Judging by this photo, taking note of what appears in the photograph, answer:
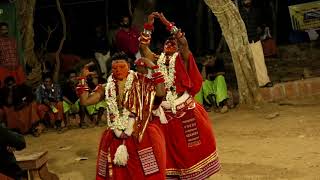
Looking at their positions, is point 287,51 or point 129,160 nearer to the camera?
point 129,160

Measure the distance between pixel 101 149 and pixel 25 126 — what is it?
5541mm

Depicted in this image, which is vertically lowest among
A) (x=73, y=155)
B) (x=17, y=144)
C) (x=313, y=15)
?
(x=73, y=155)

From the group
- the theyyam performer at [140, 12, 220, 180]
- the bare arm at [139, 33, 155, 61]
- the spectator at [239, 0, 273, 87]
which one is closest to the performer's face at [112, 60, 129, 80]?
the bare arm at [139, 33, 155, 61]

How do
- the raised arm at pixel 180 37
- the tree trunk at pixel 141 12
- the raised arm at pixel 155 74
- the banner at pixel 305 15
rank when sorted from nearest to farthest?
the raised arm at pixel 155 74
the raised arm at pixel 180 37
the tree trunk at pixel 141 12
the banner at pixel 305 15

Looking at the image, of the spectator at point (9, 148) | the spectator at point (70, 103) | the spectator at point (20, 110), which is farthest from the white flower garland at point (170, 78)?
the spectator at point (20, 110)

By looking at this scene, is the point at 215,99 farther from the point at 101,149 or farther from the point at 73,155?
the point at 101,149

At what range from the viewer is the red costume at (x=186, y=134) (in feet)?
19.5

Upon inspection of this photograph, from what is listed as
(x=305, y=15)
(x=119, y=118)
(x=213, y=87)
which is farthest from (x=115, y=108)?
(x=305, y=15)

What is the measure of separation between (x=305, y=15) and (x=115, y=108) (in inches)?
404

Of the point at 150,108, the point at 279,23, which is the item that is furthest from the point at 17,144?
the point at 279,23

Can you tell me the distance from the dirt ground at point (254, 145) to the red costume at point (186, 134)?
973mm

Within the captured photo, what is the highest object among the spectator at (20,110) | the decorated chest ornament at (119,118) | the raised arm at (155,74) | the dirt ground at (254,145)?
the raised arm at (155,74)

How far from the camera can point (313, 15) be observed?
1427 centimetres

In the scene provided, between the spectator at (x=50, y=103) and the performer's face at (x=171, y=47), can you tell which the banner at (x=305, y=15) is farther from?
the performer's face at (x=171, y=47)
